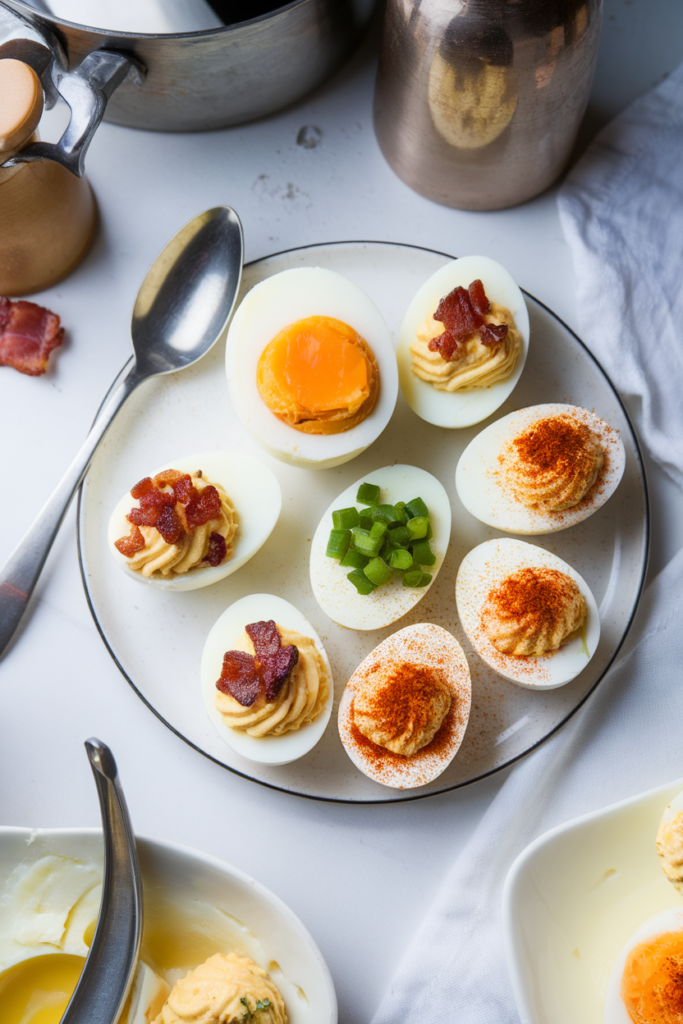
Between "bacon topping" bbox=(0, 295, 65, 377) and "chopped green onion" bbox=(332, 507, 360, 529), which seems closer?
"chopped green onion" bbox=(332, 507, 360, 529)

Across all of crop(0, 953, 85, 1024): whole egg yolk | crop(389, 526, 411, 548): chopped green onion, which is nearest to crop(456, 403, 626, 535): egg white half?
crop(389, 526, 411, 548): chopped green onion

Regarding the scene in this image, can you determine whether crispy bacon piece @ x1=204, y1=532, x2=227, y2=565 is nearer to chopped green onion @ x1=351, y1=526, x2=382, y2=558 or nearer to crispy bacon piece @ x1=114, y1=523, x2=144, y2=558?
crispy bacon piece @ x1=114, y1=523, x2=144, y2=558

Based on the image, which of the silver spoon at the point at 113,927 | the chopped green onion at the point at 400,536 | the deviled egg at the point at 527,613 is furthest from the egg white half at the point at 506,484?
the silver spoon at the point at 113,927

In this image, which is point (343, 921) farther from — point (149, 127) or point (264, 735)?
point (149, 127)

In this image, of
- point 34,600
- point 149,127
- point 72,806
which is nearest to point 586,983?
point 72,806

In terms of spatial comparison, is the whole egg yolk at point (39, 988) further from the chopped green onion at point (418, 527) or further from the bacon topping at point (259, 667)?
the chopped green onion at point (418, 527)

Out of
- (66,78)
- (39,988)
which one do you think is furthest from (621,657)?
(66,78)
